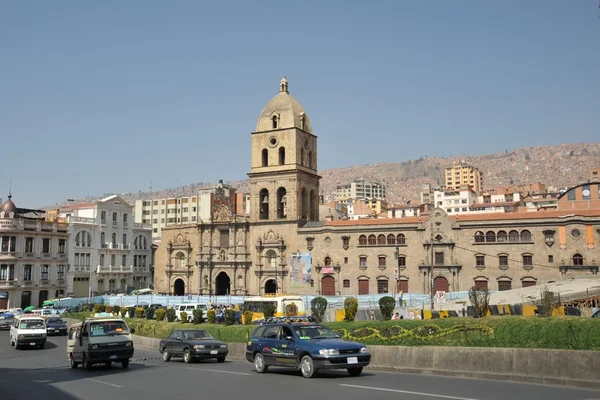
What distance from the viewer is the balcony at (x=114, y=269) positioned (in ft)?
264

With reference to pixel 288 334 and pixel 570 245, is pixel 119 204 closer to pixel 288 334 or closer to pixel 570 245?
pixel 570 245

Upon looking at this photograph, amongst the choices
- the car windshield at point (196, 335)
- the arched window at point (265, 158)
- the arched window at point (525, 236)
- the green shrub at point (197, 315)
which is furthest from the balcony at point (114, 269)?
the car windshield at point (196, 335)

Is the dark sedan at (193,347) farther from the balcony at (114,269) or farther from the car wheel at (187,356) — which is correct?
the balcony at (114,269)

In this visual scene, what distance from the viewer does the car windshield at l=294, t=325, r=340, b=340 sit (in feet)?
58.1

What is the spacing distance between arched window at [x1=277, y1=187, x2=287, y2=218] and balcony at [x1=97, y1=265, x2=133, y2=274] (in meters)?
26.2

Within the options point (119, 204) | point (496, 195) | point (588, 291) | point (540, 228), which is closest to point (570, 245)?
point (540, 228)

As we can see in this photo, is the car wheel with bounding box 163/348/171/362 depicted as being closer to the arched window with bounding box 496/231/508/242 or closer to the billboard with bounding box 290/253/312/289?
the arched window with bounding box 496/231/508/242

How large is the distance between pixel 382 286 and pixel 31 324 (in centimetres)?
3682

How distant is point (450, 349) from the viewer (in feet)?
57.9

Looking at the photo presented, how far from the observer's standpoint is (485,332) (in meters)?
17.8

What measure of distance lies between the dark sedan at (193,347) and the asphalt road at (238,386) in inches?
31.1

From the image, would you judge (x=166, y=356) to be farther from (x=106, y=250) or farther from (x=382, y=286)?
(x=106, y=250)

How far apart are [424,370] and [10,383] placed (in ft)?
40.9

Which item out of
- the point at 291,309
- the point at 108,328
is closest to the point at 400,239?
the point at 291,309
